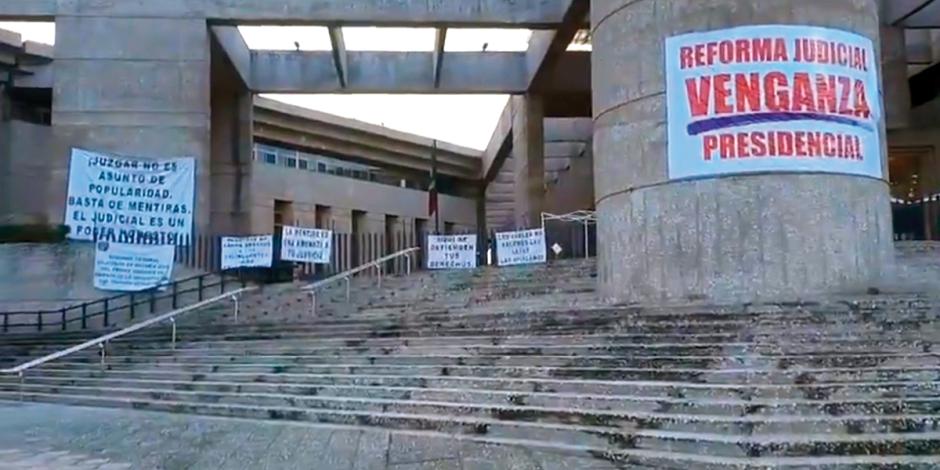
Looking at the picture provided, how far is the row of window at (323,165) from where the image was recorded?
34.6 meters

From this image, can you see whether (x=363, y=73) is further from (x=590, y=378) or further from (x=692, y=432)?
(x=692, y=432)

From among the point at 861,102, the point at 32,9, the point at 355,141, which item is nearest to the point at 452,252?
the point at 861,102

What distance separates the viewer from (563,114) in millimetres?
30250

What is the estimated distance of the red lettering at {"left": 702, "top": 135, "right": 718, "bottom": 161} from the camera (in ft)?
38.2

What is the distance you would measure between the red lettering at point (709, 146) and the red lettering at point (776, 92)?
803 millimetres

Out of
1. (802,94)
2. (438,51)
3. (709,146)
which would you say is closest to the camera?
(802,94)

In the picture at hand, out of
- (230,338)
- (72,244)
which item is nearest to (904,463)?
(230,338)

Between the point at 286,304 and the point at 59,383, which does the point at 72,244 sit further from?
the point at 59,383

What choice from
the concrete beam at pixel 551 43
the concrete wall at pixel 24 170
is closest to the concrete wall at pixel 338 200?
the concrete wall at pixel 24 170

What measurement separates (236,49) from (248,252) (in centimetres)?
731

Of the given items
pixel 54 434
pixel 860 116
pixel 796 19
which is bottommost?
pixel 54 434

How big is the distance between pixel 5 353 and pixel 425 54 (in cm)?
1448

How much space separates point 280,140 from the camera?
34.8 m

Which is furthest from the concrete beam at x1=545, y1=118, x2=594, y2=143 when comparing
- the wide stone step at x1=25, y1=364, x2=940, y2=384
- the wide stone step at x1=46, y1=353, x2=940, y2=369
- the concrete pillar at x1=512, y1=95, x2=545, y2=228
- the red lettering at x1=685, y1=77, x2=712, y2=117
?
the wide stone step at x1=25, y1=364, x2=940, y2=384
